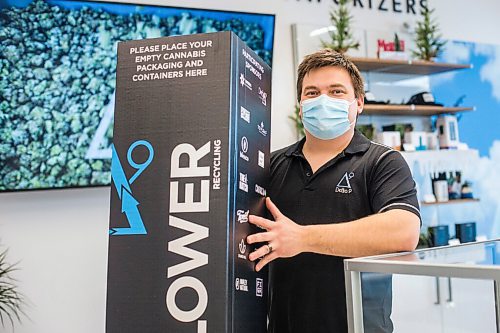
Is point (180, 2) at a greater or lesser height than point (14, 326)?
greater

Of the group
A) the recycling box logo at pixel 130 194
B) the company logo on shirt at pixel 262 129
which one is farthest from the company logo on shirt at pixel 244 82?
the recycling box logo at pixel 130 194

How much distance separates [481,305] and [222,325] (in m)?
0.54

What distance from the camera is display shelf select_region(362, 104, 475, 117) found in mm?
3598

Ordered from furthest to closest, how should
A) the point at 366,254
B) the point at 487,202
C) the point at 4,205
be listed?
the point at 487,202
the point at 4,205
the point at 366,254

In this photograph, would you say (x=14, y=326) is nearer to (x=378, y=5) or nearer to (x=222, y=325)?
(x=222, y=325)

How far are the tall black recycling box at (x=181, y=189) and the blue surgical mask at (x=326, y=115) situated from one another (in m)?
0.49

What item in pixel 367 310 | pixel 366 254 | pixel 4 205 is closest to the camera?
pixel 367 310

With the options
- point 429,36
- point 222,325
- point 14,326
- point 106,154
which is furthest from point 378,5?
point 222,325

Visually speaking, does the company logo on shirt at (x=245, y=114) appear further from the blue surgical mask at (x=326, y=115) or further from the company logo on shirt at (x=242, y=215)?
the blue surgical mask at (x=326, y=115)

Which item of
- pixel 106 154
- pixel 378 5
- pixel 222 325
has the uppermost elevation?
pixel 378 5

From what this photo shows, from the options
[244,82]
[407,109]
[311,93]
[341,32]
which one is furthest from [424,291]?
[407,109]

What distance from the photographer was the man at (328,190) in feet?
4.98

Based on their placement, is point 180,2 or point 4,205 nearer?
point 4,205

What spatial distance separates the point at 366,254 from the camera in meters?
1.35
